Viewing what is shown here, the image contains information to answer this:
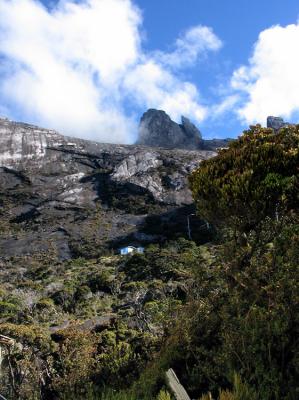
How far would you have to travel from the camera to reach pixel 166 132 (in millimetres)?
164750

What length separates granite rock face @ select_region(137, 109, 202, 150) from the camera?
158 meters

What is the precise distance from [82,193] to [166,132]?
68.0 metres

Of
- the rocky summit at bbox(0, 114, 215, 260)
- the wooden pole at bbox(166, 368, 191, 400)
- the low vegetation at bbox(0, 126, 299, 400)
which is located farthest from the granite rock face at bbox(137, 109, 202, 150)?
the wooden pole at bbox(166, 368, 191, 400)

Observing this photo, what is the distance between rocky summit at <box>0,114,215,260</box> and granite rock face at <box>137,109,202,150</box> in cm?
3829

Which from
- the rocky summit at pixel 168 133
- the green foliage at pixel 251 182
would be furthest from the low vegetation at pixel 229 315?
the rocky summit at pixel 168 133

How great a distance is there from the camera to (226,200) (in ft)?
28.1

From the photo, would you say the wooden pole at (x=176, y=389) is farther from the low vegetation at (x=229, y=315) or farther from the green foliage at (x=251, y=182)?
the green foliage at (x=251, y=182)

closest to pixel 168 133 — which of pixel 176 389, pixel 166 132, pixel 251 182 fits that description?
pixel 166 132

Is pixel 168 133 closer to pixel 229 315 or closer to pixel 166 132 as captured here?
pixel 166 132

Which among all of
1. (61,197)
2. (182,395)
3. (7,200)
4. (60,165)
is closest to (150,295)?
(182,395)

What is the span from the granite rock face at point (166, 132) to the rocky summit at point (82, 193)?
38.3 metres

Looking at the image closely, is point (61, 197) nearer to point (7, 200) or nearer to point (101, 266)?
point (7, 200)

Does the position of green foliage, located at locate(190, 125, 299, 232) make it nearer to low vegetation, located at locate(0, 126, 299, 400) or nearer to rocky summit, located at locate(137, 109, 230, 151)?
low vegetation, located at locate(0, 126, 299, 400)

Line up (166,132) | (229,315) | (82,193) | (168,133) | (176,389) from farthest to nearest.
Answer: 1. (166,132)
2. (168,133)
3. (82,193)
4. (229,315)
5. (176,389)
